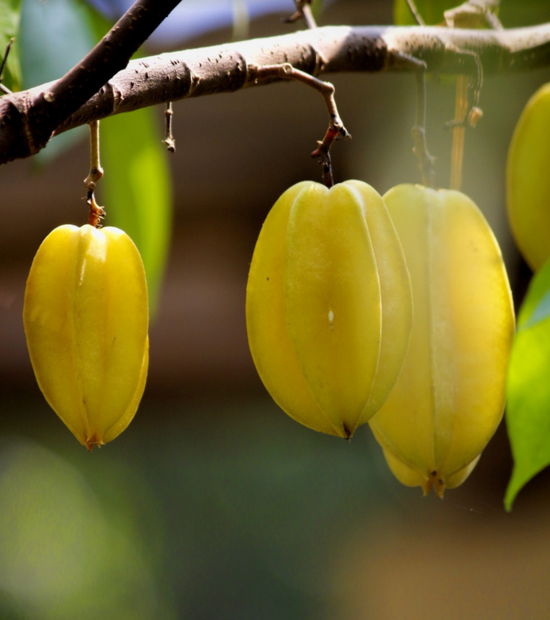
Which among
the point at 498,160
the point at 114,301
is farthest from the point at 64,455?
the point at 114,301

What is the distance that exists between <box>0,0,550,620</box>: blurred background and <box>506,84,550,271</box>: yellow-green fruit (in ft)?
1.79

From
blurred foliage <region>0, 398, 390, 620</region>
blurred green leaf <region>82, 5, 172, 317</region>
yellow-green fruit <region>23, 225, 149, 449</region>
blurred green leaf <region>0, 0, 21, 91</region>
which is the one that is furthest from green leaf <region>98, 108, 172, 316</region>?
blurred foliage <region>0, 398, 390, 620</region>

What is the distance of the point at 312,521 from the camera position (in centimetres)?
195

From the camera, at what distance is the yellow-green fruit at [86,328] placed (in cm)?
28

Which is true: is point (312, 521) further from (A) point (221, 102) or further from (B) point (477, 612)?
(A) point (221, 102)

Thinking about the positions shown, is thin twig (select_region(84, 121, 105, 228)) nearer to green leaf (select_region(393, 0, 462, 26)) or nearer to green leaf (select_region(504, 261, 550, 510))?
green leaf (select_region(504, 261, 550, 510))

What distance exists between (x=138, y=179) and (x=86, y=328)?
287mm

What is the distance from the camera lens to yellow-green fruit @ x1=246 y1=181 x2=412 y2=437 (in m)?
0.27

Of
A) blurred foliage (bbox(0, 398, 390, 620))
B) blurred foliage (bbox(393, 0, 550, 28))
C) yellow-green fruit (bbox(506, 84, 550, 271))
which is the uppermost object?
blurred foliage (bbox(393, 0, 550, 28))

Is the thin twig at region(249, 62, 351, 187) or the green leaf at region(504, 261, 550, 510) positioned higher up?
the thin twig at region(249, 62, 351, 187)

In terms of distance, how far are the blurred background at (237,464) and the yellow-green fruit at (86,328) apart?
2.20 ft

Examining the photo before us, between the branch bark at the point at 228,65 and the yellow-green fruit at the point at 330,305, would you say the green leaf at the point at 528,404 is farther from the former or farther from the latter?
the branch bark at the point at 228,65

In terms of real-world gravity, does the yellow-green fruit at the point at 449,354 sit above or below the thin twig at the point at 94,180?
below

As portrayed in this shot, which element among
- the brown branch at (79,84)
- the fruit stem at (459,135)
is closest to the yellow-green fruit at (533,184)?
the fruit stem at (459,135)
